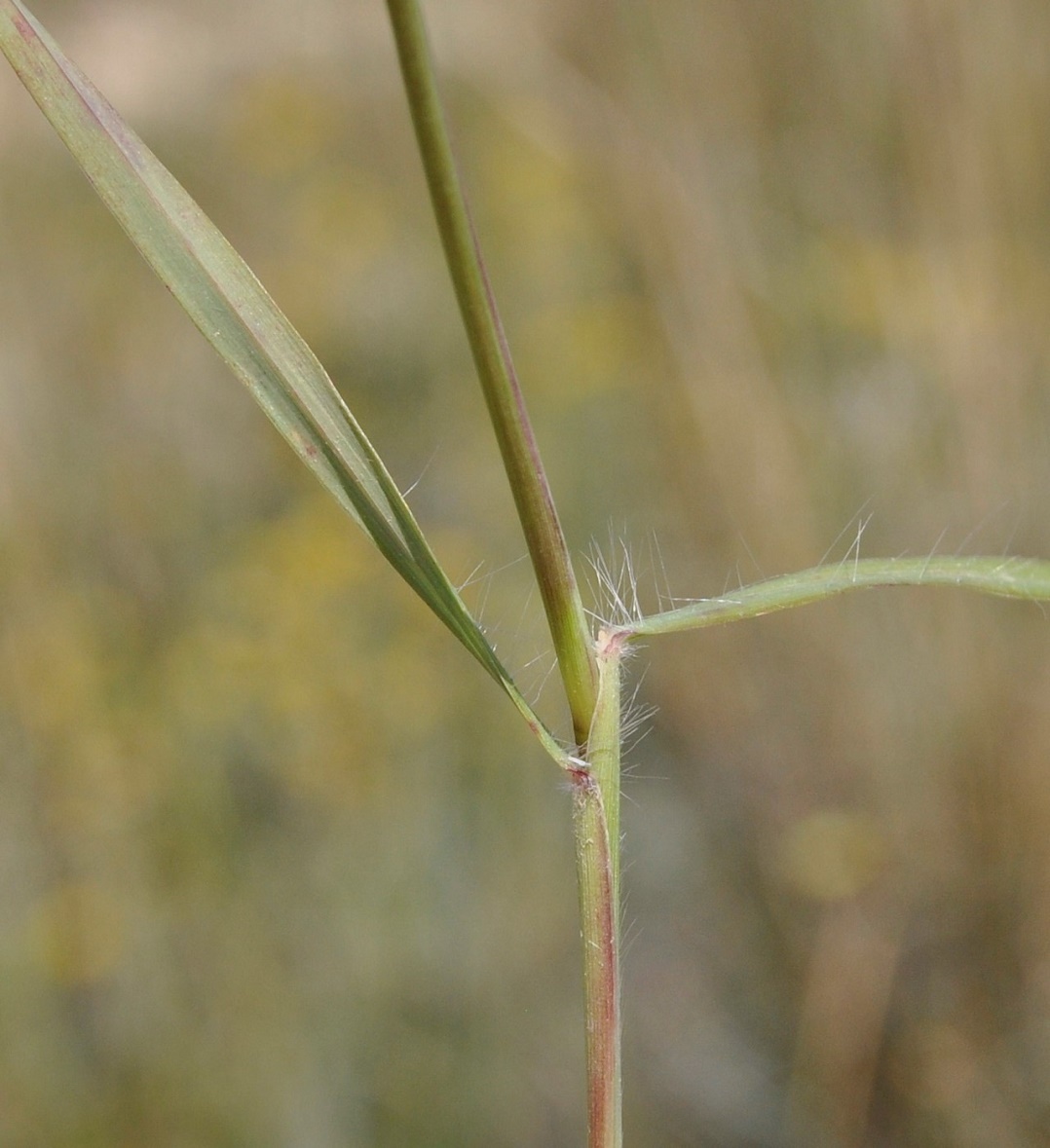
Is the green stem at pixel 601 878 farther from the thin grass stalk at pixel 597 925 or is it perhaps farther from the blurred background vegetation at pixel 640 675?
the blurred background vegetation at pixel 640 675

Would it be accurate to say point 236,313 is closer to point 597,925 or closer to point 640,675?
point 597,925

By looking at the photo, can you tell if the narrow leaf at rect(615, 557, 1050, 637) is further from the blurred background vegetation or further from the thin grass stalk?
the blurred background vegetation

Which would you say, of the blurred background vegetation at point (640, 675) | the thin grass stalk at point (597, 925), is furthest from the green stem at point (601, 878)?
the blurred background vegetation at point (640, 675)

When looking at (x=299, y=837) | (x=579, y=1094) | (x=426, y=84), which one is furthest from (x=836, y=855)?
(x=426, y=84)

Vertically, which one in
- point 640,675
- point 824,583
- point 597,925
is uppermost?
point 640,675

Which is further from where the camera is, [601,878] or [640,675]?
[640,675]

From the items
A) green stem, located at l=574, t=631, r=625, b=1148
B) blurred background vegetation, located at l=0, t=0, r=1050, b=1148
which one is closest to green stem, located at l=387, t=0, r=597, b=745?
green stem, located at l=574, t=631, r=625, b=1148

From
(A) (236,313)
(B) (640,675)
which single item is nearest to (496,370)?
(A) (236,313)

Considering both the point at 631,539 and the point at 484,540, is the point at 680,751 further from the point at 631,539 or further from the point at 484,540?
the point at 484,540
